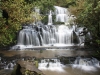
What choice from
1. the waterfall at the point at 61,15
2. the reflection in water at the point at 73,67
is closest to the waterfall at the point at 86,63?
the reflection in water at the point at 73,67

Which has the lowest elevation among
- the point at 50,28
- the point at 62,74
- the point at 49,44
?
the point at 62,74

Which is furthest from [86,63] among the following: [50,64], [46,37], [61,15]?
[61,15]

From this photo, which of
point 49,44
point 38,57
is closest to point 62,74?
point 38,57

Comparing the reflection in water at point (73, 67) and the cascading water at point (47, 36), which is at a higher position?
the cascading water at point (47, 36)

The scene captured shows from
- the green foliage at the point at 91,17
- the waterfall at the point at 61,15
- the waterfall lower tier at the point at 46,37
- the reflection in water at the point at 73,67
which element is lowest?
the reflection in water at the point at 73,67

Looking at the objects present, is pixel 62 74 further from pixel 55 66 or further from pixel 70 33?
pixel 70 33

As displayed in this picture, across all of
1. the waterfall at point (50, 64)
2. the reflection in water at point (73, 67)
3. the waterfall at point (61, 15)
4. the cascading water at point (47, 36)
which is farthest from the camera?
the waterfall at point (61, 15)

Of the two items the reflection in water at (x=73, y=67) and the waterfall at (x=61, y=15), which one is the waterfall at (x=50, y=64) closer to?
the reflection in water at (x=73, y=67)

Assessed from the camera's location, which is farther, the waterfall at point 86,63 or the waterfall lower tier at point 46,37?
the waterfall lower tier at point 46,37

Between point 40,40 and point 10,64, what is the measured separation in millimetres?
6811

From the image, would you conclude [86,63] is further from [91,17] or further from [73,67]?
[91,17]

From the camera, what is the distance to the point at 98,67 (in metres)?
11.9

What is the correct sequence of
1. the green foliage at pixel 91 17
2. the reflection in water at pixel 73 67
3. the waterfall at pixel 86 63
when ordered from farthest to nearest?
the waterfall at pixel 86 63 < the reflection in water at pixel 73 67 < the green foliage at pixel 91 17

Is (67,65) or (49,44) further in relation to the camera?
(49,44)
